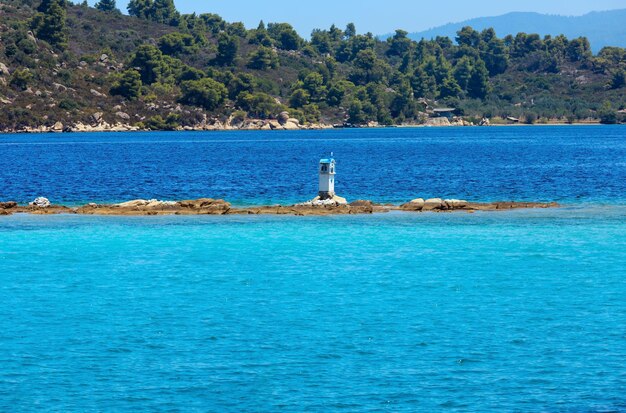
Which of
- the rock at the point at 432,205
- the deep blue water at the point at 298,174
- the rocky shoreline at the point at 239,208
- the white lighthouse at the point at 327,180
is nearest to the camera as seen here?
the rocky shoreline at the point at 239,208

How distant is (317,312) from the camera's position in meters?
31.0

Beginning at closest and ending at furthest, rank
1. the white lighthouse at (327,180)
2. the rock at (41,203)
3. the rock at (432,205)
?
the rock at (432,205) < the white lighthouse at (327,180) < the rock at (41,203)

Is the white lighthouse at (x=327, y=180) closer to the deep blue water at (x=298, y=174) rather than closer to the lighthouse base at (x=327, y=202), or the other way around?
the lighthouse base at (x=327, y=202)

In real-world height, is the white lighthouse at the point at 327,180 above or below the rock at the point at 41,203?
above

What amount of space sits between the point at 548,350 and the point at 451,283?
31.0 feet

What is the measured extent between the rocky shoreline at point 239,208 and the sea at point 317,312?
196 cm

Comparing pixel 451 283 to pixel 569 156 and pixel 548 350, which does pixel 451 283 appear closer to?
pixel 548 350

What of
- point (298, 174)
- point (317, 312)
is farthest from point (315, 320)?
point (298, 174)

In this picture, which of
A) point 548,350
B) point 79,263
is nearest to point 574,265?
point 548,350

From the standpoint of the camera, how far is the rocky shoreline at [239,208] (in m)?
57.1

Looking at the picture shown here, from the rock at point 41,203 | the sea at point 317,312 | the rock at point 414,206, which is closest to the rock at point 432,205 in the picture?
the rock at point 414,206

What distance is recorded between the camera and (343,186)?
3233 inches

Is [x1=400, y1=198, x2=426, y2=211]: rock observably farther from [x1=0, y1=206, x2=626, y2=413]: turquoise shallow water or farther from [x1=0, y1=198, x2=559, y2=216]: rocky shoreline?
[x1=0, y1=206, x2=626, y2=413]: turquoise shallow water

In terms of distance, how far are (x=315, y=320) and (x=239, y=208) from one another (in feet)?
100
